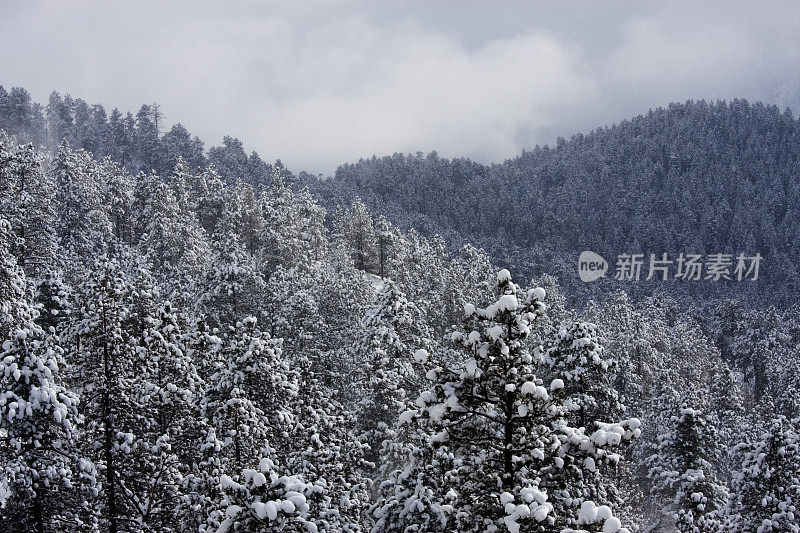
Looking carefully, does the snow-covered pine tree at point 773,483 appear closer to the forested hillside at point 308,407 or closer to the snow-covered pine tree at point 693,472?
the forested hillside at point 308,407

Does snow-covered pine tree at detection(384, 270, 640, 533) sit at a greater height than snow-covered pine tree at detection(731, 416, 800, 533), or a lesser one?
greater

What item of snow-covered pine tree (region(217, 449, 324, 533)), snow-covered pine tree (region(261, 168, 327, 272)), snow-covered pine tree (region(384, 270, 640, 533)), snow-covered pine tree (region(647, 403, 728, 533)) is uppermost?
snow-covered pine tree (region(261, 168, 327, 272))

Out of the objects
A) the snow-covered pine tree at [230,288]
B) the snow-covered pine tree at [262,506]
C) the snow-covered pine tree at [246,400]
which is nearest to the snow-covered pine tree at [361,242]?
the snow-covered pine tree at [230,288]

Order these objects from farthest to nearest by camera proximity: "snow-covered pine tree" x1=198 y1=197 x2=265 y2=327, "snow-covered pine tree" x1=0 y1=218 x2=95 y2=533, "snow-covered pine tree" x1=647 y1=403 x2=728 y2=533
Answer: "snow-covered pine tree" x1=198 y1=197 x2=265 y2=327 → "snow-covered pine tree" x1=647 y1=403 x2=728 y2=533 → "snow-covered pine tree" x1=0 y1=218 x2=95 y2=533

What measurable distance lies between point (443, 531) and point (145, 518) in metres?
10.7

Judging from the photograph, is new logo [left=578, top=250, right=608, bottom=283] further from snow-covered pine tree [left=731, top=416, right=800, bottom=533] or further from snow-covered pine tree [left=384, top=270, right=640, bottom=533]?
snow-covered pine tree [left=384, top=270, right=640, bottom=533]

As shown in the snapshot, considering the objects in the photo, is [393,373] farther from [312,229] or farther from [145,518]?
[312,229]

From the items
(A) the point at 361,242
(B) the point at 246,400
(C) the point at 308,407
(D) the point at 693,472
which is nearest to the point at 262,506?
(B) the point at 246,400

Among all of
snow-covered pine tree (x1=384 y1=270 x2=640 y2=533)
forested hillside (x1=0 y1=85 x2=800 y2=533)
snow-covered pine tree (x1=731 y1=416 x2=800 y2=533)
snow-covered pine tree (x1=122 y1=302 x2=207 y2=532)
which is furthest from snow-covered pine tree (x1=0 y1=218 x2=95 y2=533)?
snow-covered pine tree (x1=731 y1=416 x2=800 y2=533)

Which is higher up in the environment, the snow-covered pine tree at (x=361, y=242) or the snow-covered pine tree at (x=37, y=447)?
the snow-covered pine tree at (x=361, y=242)


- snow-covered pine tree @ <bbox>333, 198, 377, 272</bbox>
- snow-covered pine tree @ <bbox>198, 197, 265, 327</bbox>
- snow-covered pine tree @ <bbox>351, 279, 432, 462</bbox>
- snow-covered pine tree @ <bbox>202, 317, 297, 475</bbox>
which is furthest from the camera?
snow-covered pine tree @ <bbox>333, 198, 377, 272</bbox>

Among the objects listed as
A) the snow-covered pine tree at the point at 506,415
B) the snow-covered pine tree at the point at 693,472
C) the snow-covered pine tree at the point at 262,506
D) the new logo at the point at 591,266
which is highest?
the new logo at the point at 591,266

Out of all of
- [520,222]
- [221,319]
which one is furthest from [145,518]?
[520,222]

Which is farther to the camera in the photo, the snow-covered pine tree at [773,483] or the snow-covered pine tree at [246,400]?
the snow-covered pine tree at [773,483]
